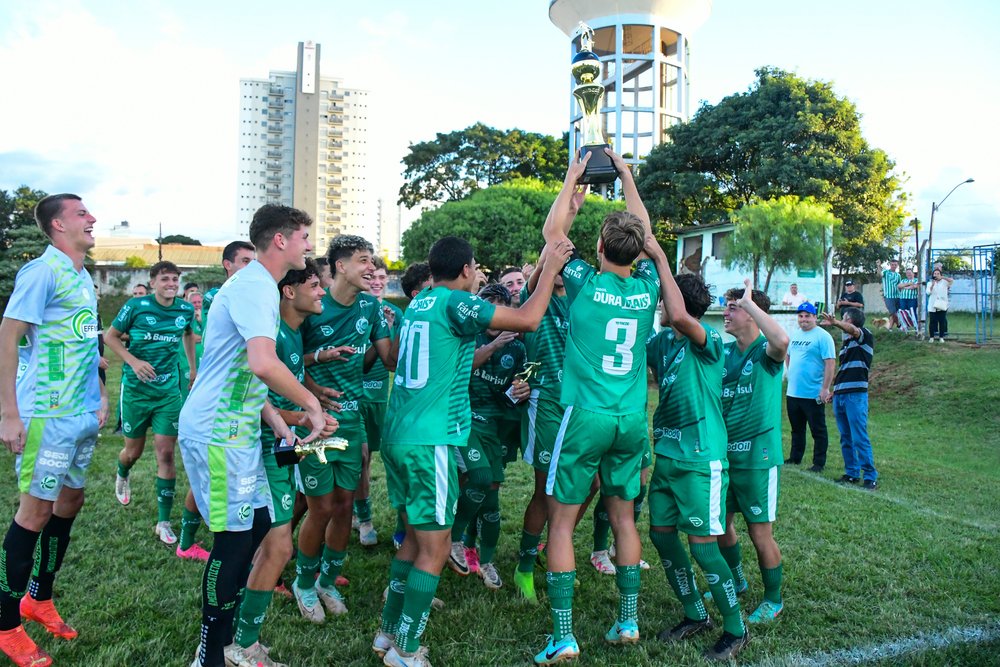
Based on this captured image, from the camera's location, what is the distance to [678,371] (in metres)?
4.16

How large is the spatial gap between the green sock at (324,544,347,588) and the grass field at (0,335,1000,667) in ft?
0.73

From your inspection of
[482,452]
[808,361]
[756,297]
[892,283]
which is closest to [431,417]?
[482,452]

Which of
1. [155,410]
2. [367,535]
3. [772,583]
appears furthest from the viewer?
[155,410]

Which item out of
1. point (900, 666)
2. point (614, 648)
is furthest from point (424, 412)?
point (900, 666)

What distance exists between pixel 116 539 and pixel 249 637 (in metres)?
2.77

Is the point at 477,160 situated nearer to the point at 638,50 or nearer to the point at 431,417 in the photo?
the point at 638,50

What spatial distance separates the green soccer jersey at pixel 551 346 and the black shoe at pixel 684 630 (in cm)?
162

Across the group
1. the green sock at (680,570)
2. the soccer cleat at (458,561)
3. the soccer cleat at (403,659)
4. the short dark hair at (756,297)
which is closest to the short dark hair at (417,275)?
the soccer cleat at (458,561)

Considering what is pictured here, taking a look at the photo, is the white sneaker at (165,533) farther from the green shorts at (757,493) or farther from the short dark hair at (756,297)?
the short dark hair at (756,297)

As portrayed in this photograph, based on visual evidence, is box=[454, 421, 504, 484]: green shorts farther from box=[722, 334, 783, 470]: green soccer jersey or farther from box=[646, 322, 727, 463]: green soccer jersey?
box=[722, 334, 783, 470]: green soccer jersey

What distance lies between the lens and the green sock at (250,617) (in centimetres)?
362

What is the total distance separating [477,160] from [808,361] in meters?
42.2

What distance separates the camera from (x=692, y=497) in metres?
3.96

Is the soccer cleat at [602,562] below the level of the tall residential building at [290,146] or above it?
below
